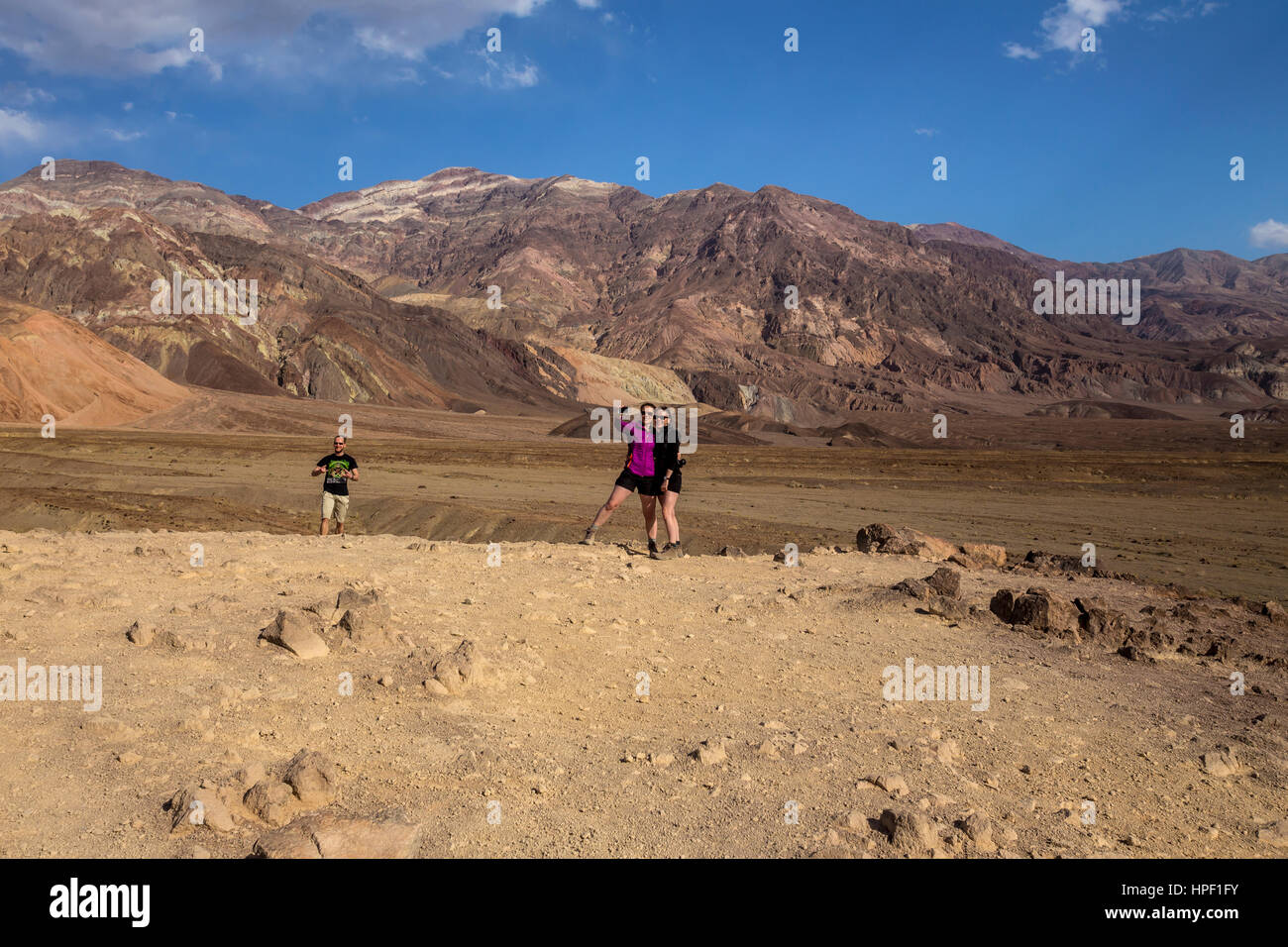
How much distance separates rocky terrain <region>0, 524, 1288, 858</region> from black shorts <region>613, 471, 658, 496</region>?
154cm

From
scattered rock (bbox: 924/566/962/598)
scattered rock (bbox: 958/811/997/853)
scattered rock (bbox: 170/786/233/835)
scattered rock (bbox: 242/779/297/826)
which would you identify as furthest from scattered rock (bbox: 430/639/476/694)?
scattered rock (bbox: 924/566/962/598)

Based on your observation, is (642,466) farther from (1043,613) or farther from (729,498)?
(729,498)

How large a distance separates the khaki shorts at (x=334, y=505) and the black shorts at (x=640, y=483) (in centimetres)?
531

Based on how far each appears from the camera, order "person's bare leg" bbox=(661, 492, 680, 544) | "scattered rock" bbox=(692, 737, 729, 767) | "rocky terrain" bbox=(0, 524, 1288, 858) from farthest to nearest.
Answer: "person's bare leg" bbox=(661, 492, 680, 544) → "scattered rock" bbox=(692, 737, 729, 767) → "rocky terrain" bbox=(0, 524, 1288, 858)

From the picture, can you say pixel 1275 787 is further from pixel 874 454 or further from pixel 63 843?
pixel 874 454

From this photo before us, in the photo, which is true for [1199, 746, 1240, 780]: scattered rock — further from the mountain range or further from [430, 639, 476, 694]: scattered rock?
the mountain range

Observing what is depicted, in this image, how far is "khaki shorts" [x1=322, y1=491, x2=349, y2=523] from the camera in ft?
45.2

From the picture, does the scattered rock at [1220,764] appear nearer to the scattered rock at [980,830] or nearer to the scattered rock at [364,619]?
the scattered rock at [980,830]

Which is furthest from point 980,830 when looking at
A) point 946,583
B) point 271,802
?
point 946,583

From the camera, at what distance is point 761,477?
38094 mm

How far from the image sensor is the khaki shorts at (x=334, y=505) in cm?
1377

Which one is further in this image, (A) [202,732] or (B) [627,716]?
(B) [627,716]

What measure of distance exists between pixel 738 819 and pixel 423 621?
3697mm
